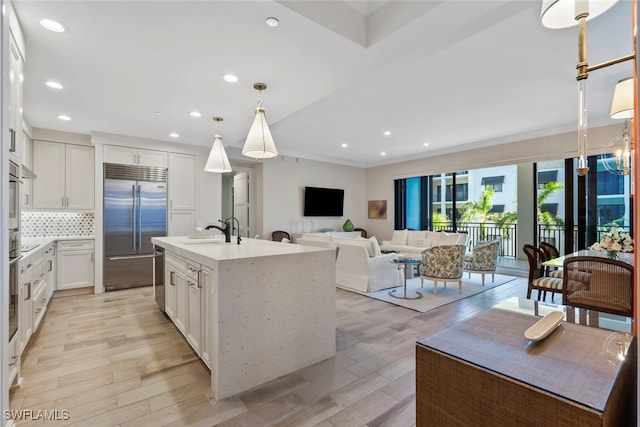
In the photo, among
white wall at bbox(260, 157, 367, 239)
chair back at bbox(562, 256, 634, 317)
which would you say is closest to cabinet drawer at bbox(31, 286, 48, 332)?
white wall at bbox(260, 157, 367, 239)

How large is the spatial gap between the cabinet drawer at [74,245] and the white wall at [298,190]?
3301 mm

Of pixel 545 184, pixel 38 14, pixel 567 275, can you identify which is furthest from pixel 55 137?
pixel 545 184

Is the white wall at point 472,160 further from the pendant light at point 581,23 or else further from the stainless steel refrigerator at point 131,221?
the stainless steel refrigerator at point 131,221

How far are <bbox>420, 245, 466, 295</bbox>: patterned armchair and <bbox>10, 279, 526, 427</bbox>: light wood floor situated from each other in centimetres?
105

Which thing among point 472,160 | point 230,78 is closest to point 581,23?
point 230,78

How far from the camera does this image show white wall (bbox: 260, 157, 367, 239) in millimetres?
7129

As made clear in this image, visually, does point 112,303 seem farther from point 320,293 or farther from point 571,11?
point 571,11

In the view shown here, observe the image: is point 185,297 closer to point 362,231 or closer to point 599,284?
Result: point 599,284

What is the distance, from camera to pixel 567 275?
268cm

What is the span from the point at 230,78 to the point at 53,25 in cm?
133

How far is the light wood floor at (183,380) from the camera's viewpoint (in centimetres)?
185

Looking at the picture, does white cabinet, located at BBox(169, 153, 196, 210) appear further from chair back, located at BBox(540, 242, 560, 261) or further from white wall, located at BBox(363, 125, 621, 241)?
chair back, located at BBox(540, 242, 560, 261)

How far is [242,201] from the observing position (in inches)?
296

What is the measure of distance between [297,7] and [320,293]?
216cm
